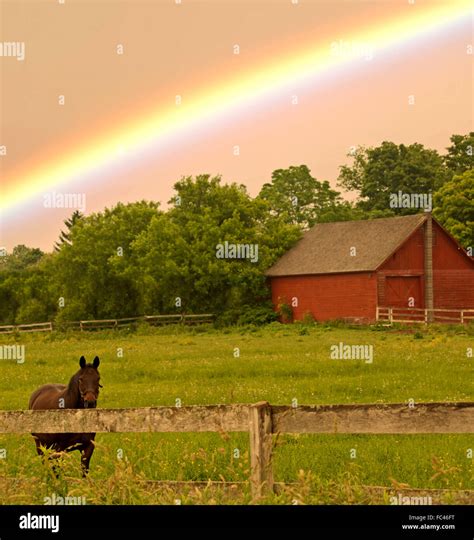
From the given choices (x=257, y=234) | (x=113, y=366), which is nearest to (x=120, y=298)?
(x=257, y=234)

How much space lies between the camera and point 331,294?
61.1 m

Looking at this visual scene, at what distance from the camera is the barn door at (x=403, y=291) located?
59.0m

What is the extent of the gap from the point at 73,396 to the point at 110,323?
56891 millimetres

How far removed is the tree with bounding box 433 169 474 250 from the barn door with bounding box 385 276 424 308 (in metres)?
15.4

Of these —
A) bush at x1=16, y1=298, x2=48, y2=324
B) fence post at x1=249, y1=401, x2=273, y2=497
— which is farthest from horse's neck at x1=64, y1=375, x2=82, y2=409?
bush at x1=16, y1=298, x2=48, y2=324

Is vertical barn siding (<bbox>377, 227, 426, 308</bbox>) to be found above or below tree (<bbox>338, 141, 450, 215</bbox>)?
below

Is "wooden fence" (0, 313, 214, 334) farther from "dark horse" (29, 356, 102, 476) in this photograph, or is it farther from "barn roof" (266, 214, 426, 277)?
"dark horse" (29, 356, 102, 476)

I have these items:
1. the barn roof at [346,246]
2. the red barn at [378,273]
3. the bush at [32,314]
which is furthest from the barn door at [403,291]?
the bush at [32,314]

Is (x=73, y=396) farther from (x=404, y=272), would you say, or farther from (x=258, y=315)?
(x=258, y=315)

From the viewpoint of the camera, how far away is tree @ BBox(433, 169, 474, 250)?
245 ft

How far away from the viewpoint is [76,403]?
Result: 12250 mm

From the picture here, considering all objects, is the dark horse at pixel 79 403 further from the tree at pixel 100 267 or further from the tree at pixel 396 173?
the tree at pixel 396 173
